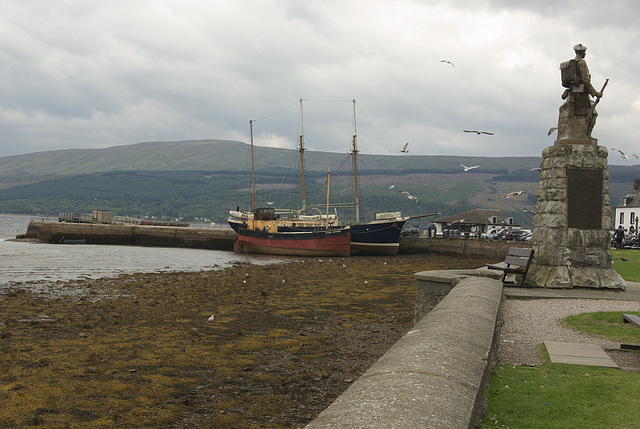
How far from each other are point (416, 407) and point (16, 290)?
21710mm

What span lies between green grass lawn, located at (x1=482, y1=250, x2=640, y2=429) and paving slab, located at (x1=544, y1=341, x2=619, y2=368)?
19 cm

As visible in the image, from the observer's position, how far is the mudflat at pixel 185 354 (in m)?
7.63

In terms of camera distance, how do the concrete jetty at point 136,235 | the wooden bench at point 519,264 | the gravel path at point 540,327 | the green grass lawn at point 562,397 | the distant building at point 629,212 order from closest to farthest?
the green grass lawn at point 562,397 < the gravel path at point 540,327 < the wooden bench at point 519,264 < the distant building at point 629,212 < the concrete jetty at point 136,235

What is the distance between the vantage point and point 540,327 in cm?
1003

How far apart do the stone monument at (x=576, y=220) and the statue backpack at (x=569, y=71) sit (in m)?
0.39

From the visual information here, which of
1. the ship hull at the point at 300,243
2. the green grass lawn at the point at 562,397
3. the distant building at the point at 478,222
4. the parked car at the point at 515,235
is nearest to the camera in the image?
the green grass lawn at the point at 562,397

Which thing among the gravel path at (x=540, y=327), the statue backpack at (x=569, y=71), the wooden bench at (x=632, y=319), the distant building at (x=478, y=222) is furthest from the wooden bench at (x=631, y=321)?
the distant building at (x=478, y=222)

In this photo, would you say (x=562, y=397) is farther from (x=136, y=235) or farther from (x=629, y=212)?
(x=629, y=212)

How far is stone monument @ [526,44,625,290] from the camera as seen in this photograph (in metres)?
15.0

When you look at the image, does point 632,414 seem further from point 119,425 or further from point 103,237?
point 103,237

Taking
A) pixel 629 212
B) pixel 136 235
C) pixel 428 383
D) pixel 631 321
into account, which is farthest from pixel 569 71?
pixel 629 212

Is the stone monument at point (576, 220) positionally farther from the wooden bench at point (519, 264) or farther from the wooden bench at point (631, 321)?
the wooden bench at point (631, 321)

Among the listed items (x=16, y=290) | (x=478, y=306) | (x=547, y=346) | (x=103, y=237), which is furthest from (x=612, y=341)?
(x=103, y=237)

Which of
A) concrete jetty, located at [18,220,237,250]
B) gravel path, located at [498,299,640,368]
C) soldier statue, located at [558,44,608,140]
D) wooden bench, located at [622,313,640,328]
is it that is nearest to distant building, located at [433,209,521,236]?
concrete jetty, located at [18,220,237,250]
